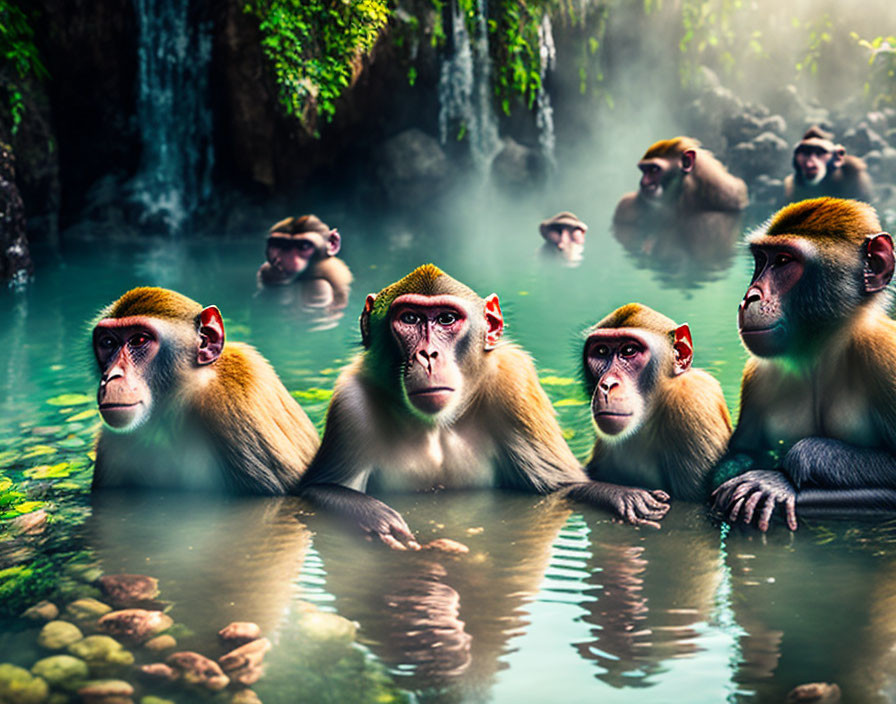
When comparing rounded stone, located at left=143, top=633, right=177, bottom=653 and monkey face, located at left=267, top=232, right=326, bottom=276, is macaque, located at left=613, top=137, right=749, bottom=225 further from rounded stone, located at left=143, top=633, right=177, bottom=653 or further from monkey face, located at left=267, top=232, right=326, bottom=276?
rounded stone, located at left=143, top=633, right=177, bottom=653

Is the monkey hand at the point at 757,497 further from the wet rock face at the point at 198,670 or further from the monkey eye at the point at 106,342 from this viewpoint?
the monkey eye at the point at 106,342

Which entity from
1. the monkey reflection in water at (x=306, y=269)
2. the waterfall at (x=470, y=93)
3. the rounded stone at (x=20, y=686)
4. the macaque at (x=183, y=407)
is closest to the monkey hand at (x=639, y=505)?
the macaque at (x=183, y=407)

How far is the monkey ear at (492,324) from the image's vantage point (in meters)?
4.53

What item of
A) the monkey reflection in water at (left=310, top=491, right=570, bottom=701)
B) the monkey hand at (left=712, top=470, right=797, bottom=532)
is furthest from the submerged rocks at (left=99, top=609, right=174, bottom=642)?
the monkey hand at (left=712, top=470, right=797, bottom=532)

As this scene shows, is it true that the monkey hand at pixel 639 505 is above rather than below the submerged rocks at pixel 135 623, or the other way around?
above

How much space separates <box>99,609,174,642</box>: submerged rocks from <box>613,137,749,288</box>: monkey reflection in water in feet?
27.4

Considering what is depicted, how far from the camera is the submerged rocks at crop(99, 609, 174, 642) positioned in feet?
11.0

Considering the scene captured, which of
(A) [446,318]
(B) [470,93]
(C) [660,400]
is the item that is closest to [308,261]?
(A) [446,318]

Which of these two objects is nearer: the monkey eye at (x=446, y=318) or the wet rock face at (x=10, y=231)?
the monkey eye at (x=446, y=318)

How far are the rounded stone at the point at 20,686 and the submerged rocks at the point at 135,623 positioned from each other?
32 centimetres

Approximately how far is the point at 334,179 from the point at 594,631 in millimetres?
15100

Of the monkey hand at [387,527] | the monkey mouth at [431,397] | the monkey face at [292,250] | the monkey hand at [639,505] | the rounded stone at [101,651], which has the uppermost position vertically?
the monkey face at [292,250]

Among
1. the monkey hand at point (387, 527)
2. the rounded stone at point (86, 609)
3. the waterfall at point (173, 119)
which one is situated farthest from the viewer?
the waterfall at point (173, 119)

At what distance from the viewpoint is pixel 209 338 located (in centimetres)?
448
